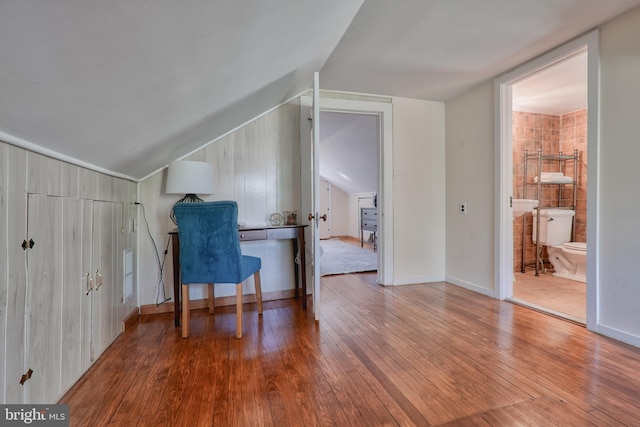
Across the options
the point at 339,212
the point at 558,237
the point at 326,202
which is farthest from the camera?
the point at 339,212

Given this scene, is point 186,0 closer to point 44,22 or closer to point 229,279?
point 44,22

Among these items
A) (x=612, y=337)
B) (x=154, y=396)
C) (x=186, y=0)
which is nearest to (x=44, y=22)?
(x=186, y=0)

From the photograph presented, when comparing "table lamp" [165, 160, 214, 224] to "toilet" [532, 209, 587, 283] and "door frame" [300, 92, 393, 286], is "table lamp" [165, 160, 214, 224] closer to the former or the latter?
"door frame" [300, 92, 393, 286]

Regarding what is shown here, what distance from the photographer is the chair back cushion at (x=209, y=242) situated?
6.46 feet

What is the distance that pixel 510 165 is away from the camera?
2.74m

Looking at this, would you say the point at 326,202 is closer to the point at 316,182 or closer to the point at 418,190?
the point at 418,190

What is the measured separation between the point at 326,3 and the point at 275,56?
0.42 metres

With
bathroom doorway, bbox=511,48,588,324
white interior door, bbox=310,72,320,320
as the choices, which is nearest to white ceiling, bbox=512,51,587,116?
bathroom doorway, bbox=511,48,588,324

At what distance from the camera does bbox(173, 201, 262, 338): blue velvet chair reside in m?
1.97

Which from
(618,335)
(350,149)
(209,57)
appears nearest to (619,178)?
(618,335)

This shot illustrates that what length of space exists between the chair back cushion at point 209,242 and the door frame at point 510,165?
240 cm

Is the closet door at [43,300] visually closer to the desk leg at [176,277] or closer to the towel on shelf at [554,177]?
the desk leg at [176,277]

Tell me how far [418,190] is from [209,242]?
7.85ft

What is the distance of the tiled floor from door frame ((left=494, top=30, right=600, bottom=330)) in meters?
0.21
